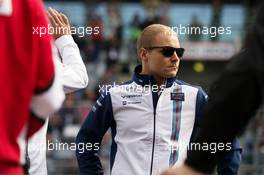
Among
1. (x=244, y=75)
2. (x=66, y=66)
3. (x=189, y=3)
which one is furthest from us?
(x=189, y=3)

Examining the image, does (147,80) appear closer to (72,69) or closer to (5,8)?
(72,69)

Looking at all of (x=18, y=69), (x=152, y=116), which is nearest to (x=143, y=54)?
(x=152, y=116)

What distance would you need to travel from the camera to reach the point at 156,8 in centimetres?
1798

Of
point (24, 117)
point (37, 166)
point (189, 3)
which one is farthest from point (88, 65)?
point (24, 117)

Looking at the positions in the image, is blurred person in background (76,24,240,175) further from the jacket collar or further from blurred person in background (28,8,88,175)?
blurred person in background (28,8,88,175)

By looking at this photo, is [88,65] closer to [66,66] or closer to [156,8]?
[156,8]

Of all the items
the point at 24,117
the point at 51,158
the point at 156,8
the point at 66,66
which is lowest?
the point at 51,158

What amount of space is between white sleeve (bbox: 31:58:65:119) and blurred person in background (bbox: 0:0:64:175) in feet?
0.15

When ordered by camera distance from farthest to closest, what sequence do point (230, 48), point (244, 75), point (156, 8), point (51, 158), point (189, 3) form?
1. point (189, 3)
2. point (156, 8)
3. point (230, 48)
4. point (51, 158)
5. point (244, 75)

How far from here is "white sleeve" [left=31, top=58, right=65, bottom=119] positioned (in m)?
3.07

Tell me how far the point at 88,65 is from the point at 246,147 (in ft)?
15.6

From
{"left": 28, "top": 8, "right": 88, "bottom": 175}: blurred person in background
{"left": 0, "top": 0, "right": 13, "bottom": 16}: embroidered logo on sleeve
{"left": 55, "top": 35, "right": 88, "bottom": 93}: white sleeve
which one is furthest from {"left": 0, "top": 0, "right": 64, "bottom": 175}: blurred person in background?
{"left": 55, "top": 35, "right": 88, "bottom": 93}: white sleeve

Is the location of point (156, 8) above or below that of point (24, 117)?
below

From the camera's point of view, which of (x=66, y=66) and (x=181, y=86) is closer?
(x=66, y=66)
